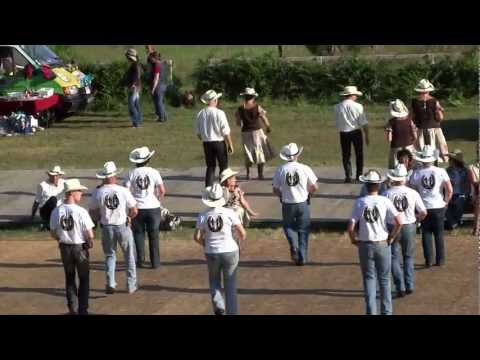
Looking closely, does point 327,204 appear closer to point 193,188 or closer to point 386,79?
point 193,188

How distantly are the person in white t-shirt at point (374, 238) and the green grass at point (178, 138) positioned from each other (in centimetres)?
891

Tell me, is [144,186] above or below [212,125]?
below

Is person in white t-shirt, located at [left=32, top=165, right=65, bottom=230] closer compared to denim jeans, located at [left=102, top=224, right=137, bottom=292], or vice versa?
denim jeans, located at [left=102, top=224, right=137, bottom=292]

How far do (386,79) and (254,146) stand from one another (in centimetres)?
905

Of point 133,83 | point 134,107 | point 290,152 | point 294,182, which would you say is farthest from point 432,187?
point 134,107

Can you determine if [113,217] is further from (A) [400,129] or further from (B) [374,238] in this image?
(A) [400,129]

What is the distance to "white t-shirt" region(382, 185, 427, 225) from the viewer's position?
46.8 ft

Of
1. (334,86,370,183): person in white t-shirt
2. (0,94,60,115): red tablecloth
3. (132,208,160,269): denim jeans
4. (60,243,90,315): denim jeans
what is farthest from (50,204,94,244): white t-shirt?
(0,94,60,115): red tablecloth

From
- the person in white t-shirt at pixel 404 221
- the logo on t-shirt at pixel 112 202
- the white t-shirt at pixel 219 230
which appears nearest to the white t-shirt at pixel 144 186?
the logo on t-shirt at pixel 112 202

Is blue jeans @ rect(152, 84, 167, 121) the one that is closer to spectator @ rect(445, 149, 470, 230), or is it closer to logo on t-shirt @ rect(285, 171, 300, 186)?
spectator @ rect(445, 149, 470, 230)

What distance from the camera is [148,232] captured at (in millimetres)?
16188

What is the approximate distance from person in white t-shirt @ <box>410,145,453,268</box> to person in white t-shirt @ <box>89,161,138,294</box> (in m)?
3.73

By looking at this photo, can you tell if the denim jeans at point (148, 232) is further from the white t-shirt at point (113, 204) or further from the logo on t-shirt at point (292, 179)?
the logo on t-shirt at point (292, 179)

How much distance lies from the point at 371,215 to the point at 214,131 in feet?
21.5
